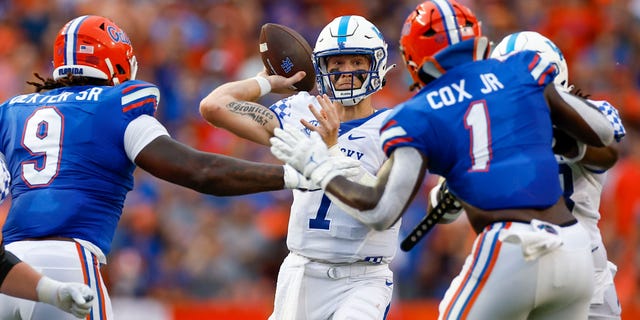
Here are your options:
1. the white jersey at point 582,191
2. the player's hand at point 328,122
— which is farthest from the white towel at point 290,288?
the white jersey at point 582,191

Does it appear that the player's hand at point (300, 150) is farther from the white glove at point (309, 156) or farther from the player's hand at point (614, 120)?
the player's hand at point (614, 120)

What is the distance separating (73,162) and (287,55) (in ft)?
5.15

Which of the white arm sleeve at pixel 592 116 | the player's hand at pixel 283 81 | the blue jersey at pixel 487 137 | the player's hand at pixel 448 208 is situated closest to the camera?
the blue jersey at pixel 487 137

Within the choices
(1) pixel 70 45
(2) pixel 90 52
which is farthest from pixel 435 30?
(1) pixel 70 45

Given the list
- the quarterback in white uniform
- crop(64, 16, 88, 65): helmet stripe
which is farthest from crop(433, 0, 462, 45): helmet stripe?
crop(64, 16, 88, 65): helmet stripe

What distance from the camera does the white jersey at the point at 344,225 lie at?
5750 mm

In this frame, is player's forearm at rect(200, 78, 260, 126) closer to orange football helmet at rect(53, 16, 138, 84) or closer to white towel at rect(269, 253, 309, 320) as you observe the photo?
orange football helmet at rect(53, 16, 138, 84)

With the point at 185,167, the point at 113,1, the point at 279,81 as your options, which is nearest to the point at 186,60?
the point at 113,1

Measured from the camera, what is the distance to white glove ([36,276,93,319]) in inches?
190

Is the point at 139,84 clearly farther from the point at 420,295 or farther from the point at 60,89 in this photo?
the point at 420,295

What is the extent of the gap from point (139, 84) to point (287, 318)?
1494mm

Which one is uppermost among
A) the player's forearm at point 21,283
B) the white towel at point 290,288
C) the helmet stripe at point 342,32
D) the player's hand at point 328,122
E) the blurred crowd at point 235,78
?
the helmet stripe at point 342,32

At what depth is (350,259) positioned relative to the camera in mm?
5762

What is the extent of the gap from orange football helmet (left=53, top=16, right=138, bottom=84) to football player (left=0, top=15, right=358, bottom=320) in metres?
0.19
